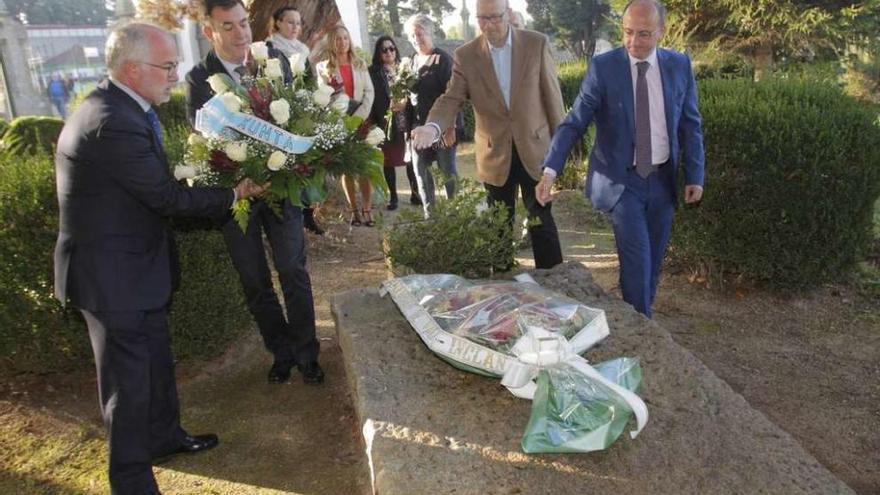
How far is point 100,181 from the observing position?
2.65m

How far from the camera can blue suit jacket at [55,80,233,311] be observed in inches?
103

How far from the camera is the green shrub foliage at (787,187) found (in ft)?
15.0

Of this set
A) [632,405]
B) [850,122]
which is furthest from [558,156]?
[850,122]

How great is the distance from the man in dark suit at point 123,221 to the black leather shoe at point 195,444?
16.8 inches

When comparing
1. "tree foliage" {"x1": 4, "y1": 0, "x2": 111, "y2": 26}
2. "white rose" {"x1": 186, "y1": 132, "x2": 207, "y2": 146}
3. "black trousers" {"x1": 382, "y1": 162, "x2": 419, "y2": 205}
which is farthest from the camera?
"tree foliage" {"x1": 4, "y1": 0, "x2": 111, "y2": 26}

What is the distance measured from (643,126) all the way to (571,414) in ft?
6.28

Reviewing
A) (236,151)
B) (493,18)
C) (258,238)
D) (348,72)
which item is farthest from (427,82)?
(236,151)

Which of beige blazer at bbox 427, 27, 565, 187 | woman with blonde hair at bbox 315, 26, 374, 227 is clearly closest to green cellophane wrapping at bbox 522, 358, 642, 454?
beige blazer at bbox 427, 27, 565, 187

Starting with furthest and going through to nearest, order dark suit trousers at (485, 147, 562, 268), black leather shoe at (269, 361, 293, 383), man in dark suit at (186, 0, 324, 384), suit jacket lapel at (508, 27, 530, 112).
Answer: dark suit trousers at (485, 147, 562, 268) → suit jacket lapel at (508, 27, 530, 112) → black leather shoe at (269, 361, 293, 383) → man in dark suit at (186, 0, 324, 384)

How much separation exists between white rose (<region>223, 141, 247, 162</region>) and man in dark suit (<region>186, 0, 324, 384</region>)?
1.36 ft

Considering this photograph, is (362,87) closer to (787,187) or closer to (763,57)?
(787,187)

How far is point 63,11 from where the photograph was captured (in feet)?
170

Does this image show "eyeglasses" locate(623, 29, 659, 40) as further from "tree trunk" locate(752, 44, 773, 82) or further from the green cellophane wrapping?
"tree trunk" locate(752, 44, 773, 82)

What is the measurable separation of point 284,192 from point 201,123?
49 centimetres
